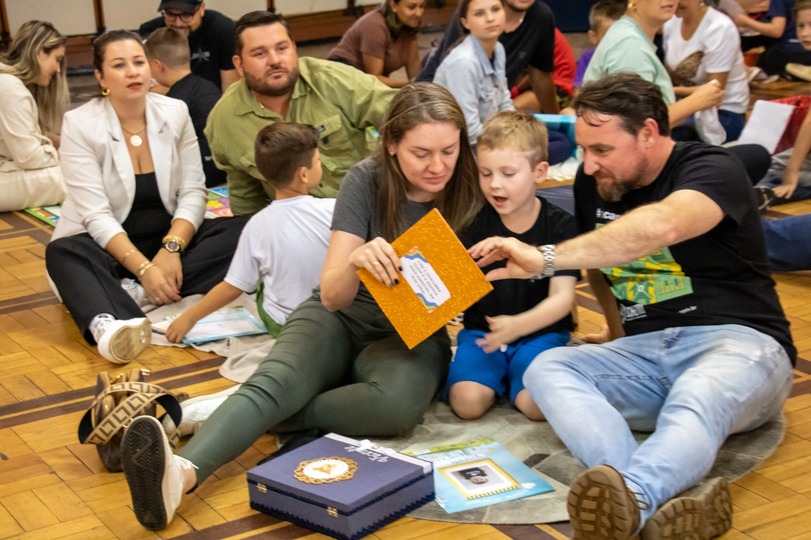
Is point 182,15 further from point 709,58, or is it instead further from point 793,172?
point 793,172

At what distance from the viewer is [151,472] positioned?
251cm


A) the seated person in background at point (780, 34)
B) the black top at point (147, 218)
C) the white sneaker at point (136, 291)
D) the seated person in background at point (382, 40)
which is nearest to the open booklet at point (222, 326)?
the white sneaker at point (136, 291)

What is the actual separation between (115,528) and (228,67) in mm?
4519

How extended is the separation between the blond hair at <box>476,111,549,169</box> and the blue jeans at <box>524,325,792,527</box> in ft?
1.92

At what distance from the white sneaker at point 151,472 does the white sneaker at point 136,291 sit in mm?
1718

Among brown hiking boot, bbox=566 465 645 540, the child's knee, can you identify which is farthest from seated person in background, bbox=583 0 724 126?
brown hiking boot, bbox=566 465 645 540

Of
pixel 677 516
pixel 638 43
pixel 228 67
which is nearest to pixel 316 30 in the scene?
pixel 228 67

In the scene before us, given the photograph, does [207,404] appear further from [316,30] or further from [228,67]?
[316,30]

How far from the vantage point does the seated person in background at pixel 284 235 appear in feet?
12.0

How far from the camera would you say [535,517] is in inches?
103

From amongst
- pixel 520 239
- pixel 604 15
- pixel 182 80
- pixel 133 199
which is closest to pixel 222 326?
pixel 133 199

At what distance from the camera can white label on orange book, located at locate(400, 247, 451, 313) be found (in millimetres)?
2822

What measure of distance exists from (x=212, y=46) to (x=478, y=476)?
4565mm

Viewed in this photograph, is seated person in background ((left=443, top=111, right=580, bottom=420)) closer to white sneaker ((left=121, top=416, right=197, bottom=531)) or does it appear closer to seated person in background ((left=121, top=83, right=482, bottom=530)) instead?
seated person in background ((left=121, top=83, right=482, bottom=530))
